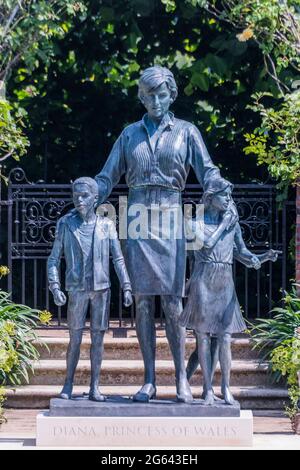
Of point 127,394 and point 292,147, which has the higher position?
point 292,147

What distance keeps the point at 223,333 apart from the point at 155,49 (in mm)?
5682

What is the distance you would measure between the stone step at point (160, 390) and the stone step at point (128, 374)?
0.09 m

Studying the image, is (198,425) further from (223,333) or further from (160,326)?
(160,326)

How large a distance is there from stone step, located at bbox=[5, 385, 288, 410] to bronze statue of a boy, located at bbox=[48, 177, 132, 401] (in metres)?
2.02

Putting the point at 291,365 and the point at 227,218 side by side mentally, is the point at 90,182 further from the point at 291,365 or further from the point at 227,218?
the point at 291,365

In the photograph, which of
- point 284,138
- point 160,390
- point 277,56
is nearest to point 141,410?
point 160,390

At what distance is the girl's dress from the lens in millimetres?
8805

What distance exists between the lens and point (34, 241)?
1238 cm

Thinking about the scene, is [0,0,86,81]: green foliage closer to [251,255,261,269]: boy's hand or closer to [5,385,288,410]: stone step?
[5,385,288,410]: stone step

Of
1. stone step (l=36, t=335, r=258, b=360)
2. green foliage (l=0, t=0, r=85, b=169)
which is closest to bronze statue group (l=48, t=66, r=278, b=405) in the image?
stone step (l=36, t=335, r=258, b=360)

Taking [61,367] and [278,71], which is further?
[278,71]

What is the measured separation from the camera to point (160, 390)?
10.9m

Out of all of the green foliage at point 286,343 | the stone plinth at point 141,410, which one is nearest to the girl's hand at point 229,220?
the stone plinth at point 141,410

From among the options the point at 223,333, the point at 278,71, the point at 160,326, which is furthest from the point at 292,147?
the point at 223,333
